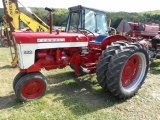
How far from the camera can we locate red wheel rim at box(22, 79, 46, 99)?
3604 mm

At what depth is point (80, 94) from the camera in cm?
412

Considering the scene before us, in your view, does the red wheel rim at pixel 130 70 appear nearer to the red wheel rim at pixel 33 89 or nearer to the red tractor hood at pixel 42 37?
the red tractor hood at pixel 42 37

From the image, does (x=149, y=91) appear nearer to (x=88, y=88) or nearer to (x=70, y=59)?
(x=88, y=88)

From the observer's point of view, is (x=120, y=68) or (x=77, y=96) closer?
(x=120, y=68)

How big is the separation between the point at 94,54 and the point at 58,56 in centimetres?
104

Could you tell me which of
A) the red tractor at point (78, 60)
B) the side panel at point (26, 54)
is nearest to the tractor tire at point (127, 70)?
the red tractor at point (78, 60)

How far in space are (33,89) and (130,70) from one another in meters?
2.07

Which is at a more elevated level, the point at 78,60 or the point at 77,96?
the point at 78,60

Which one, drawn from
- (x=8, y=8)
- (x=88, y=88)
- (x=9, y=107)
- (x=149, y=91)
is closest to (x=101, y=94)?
(x=88, y=88)

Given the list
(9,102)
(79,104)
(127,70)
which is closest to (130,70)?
(127,70)

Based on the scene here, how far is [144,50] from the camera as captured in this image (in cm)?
399

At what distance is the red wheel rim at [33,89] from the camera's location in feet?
11.8

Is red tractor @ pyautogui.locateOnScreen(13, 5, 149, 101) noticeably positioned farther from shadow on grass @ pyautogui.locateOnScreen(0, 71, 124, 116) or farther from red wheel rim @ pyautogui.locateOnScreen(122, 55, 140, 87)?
shadow on grass @ pyautogui.locateOnScreen(0, 71, 124, 116)

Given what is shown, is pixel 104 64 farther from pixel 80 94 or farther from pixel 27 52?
pixel 27 52
